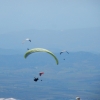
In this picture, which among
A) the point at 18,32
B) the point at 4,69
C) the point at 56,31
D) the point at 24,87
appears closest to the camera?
the point at 24,87

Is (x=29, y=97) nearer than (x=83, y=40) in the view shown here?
Yes

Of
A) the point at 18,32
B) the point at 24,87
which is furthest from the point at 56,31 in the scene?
the point at 24,87

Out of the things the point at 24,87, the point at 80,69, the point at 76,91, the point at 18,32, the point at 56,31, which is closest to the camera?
the point at 76,91

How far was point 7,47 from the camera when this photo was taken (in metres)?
62.6

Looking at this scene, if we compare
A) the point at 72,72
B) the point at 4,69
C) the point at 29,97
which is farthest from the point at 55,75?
the point at 29,97

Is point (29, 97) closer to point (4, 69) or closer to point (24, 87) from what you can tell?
point (24, 87)

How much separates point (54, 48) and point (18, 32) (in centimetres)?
692

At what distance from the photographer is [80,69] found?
201ft

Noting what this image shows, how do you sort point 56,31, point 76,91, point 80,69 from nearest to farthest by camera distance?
point 76,91 → point 80,69 → point 56,31

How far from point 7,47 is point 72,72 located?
10.8 metres

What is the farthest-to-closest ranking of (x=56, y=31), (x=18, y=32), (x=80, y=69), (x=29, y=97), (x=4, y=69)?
1. (x=56, y=31)
2. (x=18, y=32)
3. (x=80, y=69)
4. (x=4, y=69)
5. (x=29, y=97)

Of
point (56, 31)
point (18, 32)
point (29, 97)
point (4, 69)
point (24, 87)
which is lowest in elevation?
point (29, 97)

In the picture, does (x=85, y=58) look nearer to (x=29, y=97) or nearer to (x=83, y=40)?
(x=83, y=40)

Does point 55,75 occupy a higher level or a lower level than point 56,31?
lower
